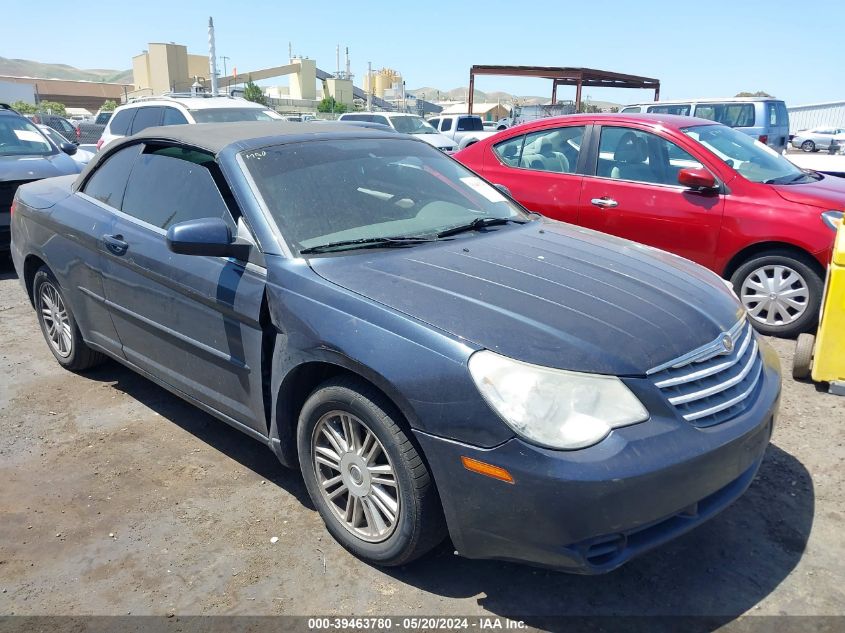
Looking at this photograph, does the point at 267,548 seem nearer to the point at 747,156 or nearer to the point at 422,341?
the point at 422,341

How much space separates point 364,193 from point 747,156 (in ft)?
13.1

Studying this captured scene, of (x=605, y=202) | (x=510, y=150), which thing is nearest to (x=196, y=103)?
(x=510, y=150)

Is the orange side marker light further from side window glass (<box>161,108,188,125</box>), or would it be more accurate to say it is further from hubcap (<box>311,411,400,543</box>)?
side window glass (<box>161,108,188,125</box>)

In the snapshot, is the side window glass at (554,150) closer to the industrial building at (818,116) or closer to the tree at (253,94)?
the industrial building at (818,116)

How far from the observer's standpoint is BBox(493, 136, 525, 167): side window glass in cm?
666

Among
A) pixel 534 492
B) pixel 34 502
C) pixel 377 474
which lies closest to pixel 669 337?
pixel 534 492

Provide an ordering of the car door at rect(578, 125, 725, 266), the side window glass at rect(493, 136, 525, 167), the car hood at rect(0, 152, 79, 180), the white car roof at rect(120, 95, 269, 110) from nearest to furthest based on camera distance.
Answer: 1. the car door at rect(578, 125, 725, 266)
2. the side window glass at rect(493, 136, 525, 167)
3. the car hood at rect(0, 152, 79, 180)
4. the white car roof at rect(120, 95, 269, 110)

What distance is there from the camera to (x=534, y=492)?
85.4 inches

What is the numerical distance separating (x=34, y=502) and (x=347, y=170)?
2.17 m

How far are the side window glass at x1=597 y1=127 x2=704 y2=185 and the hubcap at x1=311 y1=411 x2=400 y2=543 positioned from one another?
4.11 meters

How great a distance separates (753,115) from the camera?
15.0 m

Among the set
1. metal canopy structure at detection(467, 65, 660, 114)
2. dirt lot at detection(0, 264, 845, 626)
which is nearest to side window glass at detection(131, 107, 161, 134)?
dirt lot at detection(0, 264, 845, 626)

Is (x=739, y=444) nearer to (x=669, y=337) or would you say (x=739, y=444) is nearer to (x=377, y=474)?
(x=669, y=337)

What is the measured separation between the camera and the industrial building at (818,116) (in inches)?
1638
